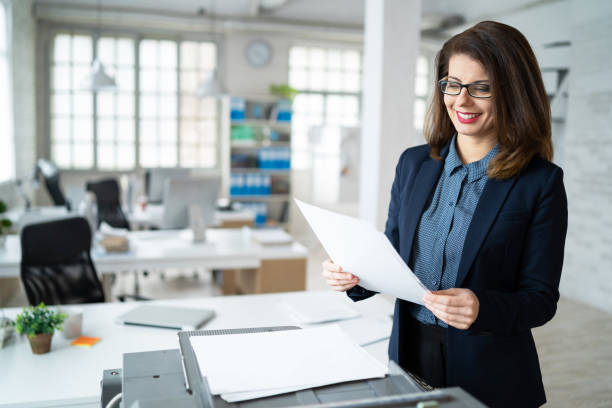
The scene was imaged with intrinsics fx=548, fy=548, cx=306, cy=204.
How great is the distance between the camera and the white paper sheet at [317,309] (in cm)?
213

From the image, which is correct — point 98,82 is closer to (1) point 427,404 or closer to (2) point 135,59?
(2) point 135,59

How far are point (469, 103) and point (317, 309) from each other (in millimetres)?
1205

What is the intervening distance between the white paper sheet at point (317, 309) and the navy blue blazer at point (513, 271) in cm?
87

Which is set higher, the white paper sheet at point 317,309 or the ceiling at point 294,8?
the ceiling at point 294,8

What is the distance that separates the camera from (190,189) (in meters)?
4.00

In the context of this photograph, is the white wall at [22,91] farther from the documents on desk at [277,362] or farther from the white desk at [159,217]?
the documents on desk at [277,362]

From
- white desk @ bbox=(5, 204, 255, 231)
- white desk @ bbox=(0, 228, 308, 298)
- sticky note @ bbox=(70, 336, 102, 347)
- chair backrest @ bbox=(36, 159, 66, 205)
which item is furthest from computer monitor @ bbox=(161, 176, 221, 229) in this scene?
chair backrest @ bbox=(36, 159, 66, 205)

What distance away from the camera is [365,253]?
113 centimetres

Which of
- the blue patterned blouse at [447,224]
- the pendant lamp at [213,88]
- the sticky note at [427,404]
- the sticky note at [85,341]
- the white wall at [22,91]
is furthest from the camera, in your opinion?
the white wall at [22,91]

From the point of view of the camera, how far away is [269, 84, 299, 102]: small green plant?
8.38 m

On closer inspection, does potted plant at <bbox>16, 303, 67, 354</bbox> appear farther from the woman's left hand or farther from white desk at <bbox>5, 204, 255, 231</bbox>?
white desk at <bbox>5, 204, 255, 231</bbox>

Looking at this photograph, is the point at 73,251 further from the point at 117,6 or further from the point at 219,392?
the point at 117,6

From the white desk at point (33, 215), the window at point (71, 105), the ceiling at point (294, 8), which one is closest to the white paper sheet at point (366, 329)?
the white desk at point (33, 215)

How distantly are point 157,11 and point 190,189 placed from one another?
5.07m
